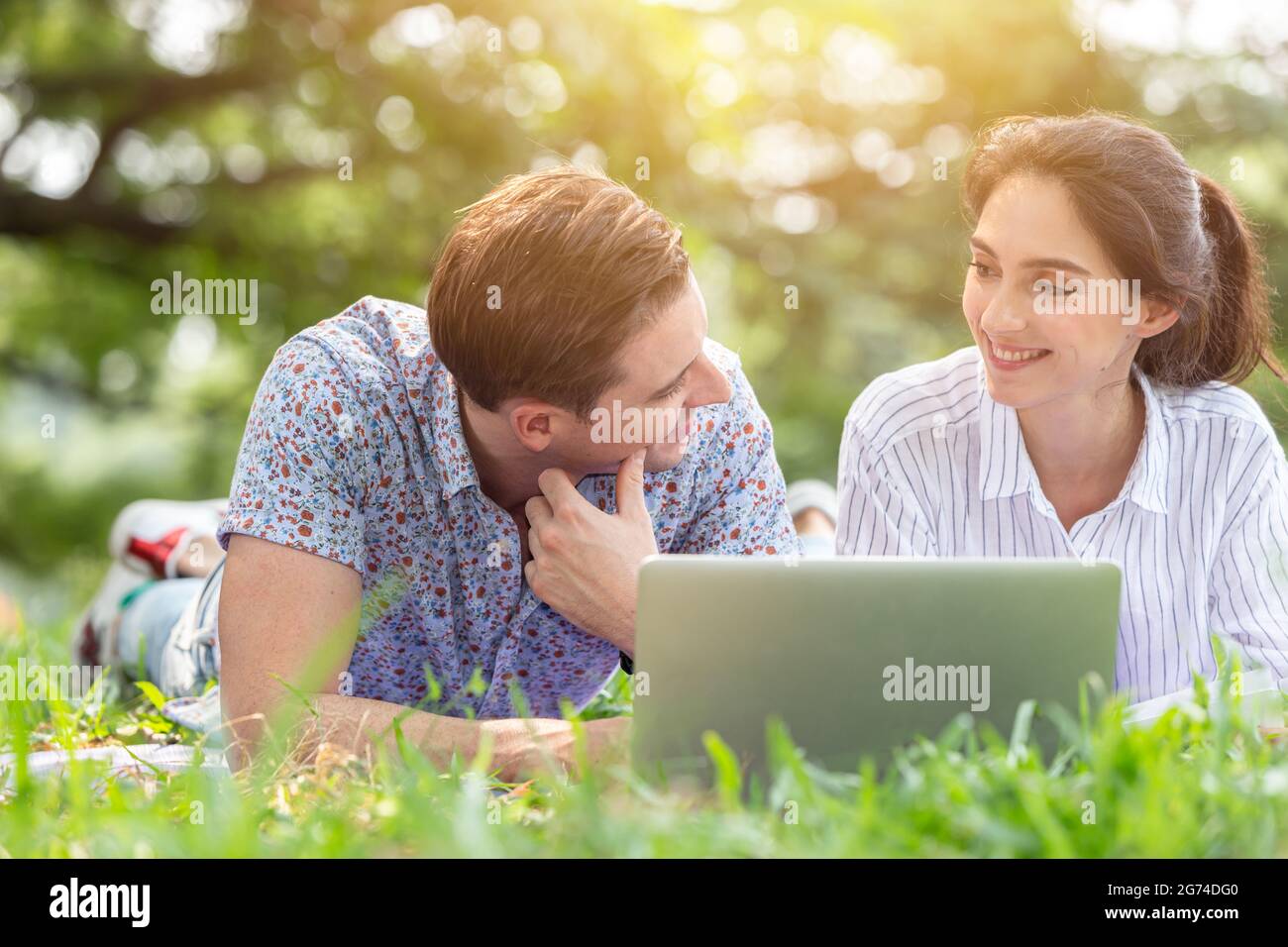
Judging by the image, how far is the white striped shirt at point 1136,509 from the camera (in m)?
2.49

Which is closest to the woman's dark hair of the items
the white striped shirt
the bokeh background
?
the white striped shirt

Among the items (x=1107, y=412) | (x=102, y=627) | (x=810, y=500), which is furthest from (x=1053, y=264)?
(x=102, y=627)

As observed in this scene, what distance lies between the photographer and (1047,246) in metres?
2.38

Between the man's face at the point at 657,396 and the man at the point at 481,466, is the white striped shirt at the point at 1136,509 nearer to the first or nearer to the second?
the man at the point at 481,466

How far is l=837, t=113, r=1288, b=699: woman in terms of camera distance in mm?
2395

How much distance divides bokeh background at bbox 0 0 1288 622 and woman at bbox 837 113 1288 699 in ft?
11.9

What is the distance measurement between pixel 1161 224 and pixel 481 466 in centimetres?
138

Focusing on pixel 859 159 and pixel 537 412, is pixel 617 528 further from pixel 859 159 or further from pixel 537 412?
pixel 859 159

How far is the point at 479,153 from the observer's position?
6.75 m

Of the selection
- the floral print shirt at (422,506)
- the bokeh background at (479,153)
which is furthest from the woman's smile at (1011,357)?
the bokeh background at (479,153)

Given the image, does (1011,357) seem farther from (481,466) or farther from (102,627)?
(102,627)

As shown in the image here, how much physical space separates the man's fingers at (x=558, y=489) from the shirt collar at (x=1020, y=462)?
2.93 ft

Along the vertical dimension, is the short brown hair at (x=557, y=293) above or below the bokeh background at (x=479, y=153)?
below

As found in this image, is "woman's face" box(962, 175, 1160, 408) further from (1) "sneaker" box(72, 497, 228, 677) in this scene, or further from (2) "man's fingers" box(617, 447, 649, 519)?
(1) "sneaker" box(72, 497, 228, 677)
